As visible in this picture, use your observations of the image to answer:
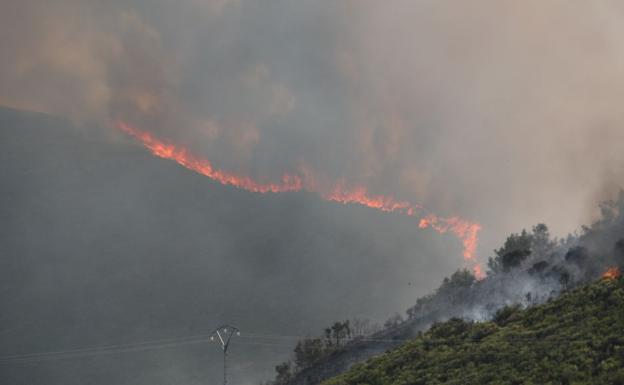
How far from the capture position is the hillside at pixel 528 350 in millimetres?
36156

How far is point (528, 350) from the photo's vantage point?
1671 inches

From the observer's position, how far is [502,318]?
61125 millimetres

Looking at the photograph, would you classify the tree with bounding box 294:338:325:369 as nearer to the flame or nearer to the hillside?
the flame

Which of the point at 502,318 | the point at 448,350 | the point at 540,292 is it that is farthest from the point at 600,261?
the point at 448,350

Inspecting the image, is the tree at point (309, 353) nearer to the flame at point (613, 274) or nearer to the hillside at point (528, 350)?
the flame at point (613, 274)

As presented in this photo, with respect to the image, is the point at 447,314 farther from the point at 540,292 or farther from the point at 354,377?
the point at 354,377

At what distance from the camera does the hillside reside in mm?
36156

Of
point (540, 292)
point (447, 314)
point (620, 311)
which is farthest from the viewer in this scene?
point (447, 314)

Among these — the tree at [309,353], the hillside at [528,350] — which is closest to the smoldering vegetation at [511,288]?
the tree at [309,353]

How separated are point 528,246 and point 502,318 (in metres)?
107

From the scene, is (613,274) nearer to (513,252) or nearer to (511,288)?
(511,288)

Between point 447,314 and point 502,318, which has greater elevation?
point 447,314

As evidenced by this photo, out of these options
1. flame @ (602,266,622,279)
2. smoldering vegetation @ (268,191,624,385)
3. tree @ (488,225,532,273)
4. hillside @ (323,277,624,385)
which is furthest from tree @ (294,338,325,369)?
hillside @ (323,277,624,385)

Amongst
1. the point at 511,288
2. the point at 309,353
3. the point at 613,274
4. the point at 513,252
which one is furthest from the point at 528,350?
the point at 309,353
